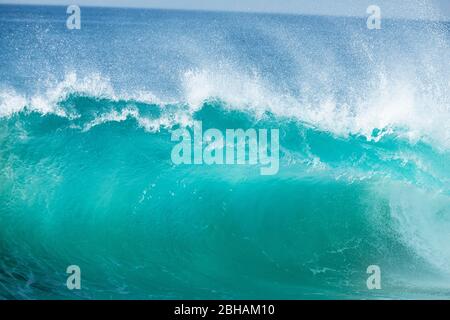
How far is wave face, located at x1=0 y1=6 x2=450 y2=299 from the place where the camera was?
13.2 feet

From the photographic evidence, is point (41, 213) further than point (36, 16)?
No

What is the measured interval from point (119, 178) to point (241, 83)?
66.0 inches

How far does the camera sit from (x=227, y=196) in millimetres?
4609

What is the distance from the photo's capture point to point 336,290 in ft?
12.8

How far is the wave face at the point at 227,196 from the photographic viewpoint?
401cm

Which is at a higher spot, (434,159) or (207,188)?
(434,159)

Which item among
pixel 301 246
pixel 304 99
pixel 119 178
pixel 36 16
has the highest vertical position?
pixel 36 16

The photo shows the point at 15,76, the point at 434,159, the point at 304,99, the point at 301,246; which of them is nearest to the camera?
the point at 301,246

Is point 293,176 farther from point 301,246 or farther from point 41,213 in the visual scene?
point 41,213

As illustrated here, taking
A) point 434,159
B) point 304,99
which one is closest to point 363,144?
point 434,159

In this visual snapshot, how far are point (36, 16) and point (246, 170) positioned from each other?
23.6 metres

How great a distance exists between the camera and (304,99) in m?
6.93

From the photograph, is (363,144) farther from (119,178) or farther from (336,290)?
(119,178)
